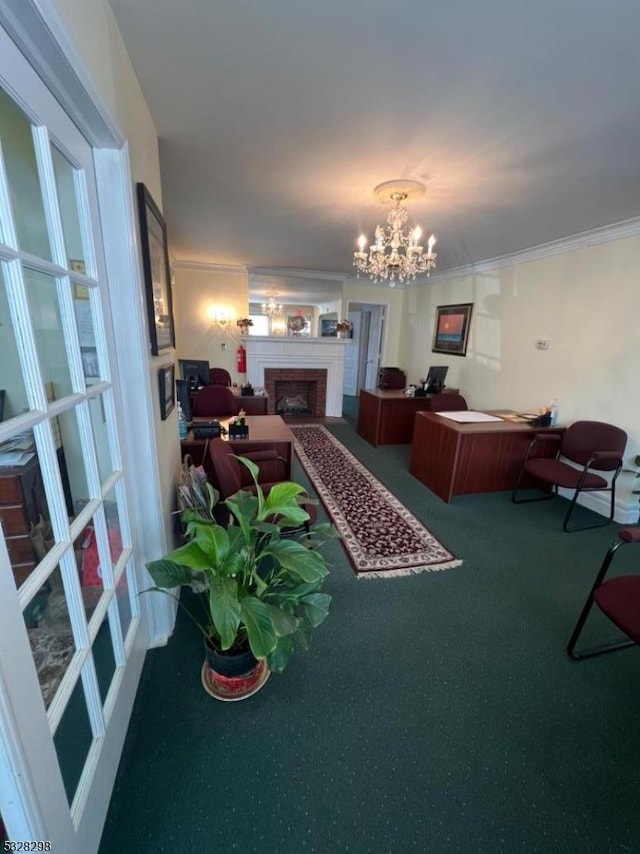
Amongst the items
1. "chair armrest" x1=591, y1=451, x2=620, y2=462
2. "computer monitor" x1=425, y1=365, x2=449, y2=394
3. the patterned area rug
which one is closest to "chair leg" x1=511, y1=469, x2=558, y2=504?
"chair armrest" x1=591, y1=451, x2=620, y2=462

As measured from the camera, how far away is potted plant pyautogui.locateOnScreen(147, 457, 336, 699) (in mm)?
1057

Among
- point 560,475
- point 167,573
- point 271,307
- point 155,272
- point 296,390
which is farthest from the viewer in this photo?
point 271,307

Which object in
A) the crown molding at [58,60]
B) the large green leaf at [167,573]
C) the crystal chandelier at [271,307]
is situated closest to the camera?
the crown molding at [58,60]

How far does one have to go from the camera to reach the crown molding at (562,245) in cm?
271

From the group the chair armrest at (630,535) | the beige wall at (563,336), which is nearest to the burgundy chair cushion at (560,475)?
the beige wall at (563,336)

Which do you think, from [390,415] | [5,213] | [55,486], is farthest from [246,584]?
[390,415]

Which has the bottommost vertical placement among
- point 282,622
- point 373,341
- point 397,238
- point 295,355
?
point 282,622

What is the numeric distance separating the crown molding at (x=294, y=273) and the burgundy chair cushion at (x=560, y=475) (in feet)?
13.7

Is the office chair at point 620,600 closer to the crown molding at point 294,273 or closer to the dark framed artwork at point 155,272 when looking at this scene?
the dark framed artwork at point 155,272

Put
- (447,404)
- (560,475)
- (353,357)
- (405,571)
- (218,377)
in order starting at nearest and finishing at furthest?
(405,571) < (560,475) < (447,404) < (218,377) < (353,357)

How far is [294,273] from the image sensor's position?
5.45 metres

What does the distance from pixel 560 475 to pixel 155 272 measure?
3221mm

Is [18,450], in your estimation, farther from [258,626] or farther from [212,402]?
[212,402]

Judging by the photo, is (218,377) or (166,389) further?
(218,377)
